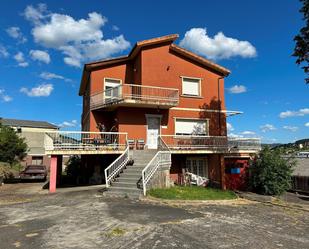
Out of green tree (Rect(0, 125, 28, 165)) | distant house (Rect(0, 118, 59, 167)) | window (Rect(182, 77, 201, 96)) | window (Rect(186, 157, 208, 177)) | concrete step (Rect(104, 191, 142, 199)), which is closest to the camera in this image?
concrete step (Rect(104, 191, 142, 199))

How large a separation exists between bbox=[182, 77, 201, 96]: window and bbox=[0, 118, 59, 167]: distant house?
941 inches

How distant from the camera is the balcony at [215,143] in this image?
19180 mm

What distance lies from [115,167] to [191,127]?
27.0 ft

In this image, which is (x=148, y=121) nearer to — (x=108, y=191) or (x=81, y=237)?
(x=108, y=191)

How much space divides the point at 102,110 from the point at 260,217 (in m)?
13.5

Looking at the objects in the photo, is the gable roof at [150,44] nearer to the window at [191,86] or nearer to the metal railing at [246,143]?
the window at [191,86]

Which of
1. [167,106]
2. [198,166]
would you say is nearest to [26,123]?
[167,106]

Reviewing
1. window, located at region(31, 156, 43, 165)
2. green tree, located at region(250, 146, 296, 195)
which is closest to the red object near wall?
green tree, located at region(250, 146, 296, 195)

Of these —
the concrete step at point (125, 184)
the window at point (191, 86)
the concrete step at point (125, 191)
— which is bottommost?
the concrete step at point (125, 191)

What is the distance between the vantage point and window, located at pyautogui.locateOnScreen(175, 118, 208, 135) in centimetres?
2080

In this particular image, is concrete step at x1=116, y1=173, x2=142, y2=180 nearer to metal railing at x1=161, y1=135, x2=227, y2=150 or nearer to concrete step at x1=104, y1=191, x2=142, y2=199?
concrete step at x1=104, y1=191, x2=142, y2=199

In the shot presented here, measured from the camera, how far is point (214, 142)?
20156mm

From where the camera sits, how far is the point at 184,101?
830 inches

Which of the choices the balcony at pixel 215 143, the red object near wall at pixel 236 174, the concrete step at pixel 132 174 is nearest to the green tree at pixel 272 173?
the red object near wall at pixel 236 174
